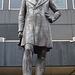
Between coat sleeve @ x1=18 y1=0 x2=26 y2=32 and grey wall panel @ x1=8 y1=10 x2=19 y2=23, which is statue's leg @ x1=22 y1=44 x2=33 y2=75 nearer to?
coat sleeve @ x1=18 y1=0 x2=26 y2=32

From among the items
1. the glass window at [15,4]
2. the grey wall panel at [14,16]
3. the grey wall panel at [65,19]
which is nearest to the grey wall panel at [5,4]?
the glass window at [15,4]

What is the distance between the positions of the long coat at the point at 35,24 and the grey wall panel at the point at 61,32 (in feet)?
37.7

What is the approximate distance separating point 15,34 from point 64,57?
4.24 m

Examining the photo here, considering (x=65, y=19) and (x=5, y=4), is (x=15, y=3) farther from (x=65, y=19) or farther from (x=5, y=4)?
(x=65, y=19)

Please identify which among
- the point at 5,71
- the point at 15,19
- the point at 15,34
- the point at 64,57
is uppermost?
the point at 15,19

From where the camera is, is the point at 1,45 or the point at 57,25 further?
the point at 57,25

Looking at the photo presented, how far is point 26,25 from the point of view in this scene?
5988 mm

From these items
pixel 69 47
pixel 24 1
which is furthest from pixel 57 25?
pixel 24 1

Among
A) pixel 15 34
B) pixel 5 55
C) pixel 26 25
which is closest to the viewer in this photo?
pixel 26 25

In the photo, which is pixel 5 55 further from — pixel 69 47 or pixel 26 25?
pixel 26 25

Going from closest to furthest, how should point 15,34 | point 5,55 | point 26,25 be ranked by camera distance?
1. point 26,25
2. point 5,55
3. point 15,34

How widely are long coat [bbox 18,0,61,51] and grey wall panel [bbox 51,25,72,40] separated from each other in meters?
11.5

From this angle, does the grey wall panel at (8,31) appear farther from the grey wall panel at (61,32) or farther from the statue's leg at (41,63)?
the statue's leg at (41,63)

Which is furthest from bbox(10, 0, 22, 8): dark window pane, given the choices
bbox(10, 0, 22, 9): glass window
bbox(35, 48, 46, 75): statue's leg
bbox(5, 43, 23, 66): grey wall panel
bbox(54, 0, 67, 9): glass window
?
bbox(35, 48, 46, 75): statue's leg
